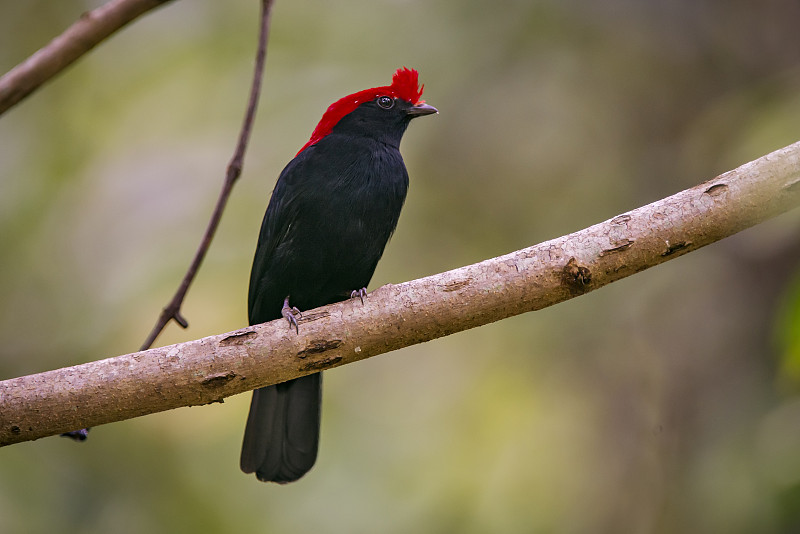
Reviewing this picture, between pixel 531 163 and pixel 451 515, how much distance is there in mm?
2493

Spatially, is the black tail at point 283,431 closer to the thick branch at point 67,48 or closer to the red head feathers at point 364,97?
the red head feathers at point 364,97

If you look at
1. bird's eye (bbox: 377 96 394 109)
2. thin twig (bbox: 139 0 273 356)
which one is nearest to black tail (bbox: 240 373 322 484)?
thin twig (bbox: 139 0 273 356)

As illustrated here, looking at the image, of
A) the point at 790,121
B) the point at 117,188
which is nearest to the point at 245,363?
the point at 790,121

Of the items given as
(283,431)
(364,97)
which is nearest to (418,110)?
(364,97)

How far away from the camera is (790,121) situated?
2762mm

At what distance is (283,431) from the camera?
349 cm

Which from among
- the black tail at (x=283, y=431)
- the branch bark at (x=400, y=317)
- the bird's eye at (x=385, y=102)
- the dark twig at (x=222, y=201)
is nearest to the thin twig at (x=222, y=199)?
the dark twig at (x=222, y=201)

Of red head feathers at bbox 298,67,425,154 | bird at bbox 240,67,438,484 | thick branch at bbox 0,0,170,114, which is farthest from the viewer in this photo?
red head feathers at bbox 298,67,425,154

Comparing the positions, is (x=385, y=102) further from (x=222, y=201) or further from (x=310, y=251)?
(x=222, y=201)

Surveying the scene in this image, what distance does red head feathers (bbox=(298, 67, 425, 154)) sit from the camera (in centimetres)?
386

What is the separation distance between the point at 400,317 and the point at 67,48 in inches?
58.0

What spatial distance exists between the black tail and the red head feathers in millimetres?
1124

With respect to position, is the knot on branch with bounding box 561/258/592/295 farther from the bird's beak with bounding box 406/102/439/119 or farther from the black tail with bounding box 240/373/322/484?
the bird's beak with bounding box 406/102/439/119

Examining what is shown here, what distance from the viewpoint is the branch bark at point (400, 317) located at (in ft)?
7.92
